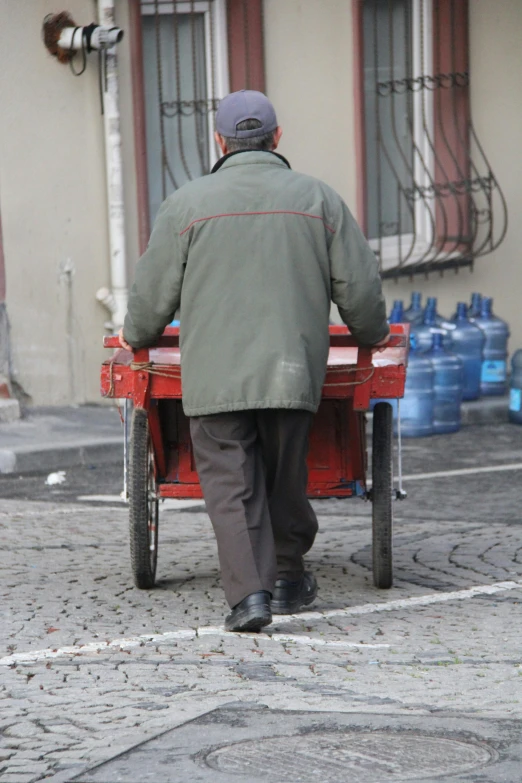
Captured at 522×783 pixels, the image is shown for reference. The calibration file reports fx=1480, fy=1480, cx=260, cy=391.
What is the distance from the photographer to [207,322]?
5059 millimetres

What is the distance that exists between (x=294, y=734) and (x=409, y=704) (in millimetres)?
488

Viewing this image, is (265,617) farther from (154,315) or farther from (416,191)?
(416,191)

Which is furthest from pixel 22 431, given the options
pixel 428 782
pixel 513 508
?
pixel 428 782

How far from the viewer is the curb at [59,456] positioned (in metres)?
9.46

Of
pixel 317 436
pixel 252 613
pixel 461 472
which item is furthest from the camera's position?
pixel 461 472

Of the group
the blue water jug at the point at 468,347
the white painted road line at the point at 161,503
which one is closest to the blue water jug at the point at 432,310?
the blue water jug at the point at 468,347

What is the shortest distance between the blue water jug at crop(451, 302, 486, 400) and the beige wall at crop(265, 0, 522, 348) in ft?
1.97

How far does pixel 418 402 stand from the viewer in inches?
432

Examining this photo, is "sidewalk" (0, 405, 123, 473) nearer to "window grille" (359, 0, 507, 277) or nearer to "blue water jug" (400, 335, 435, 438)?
"blue water jug" (400, 335, 435, 438)

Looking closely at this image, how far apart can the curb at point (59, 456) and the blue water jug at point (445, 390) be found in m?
2.61

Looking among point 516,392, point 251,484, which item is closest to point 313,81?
point 516,392

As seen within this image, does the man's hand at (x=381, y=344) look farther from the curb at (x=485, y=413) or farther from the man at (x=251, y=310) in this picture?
the curb at (x=485, y=413)

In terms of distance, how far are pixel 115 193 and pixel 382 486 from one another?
5854 mm

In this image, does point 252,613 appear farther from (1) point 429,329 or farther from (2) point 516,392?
(1) point 429,329
